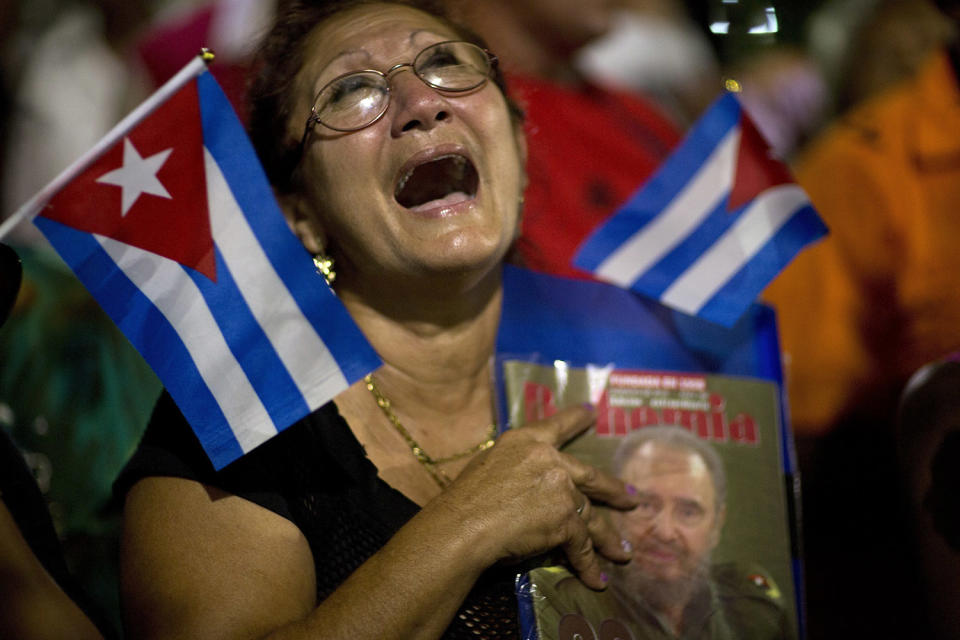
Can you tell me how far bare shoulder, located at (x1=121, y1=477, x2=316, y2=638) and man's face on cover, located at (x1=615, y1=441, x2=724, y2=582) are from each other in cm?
50

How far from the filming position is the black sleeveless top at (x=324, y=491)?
133 cm

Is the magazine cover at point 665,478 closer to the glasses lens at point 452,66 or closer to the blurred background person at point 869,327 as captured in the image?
the glasses lens at point 452,66

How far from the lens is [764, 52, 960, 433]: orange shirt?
258 centimetres

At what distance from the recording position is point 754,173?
1.92 meters

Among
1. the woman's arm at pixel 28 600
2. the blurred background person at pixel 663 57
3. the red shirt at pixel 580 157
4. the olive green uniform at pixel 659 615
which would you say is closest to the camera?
the woman's arm at pixel 28 600

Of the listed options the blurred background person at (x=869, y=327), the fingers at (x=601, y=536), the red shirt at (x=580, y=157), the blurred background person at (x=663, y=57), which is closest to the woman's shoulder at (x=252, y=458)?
the fingers at (x=601, y=536)

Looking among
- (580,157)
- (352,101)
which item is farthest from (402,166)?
(580,157)

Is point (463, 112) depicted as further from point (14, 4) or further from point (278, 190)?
point (14, 4)

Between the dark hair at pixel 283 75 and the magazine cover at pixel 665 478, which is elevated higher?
the dark hair at pixel 283 75

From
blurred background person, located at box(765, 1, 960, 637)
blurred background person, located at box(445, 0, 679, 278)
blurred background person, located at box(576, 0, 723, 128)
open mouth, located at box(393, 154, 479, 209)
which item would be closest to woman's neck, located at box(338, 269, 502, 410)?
open mouth, located at box(393, 154, 479, 209)

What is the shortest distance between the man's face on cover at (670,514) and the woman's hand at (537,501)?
0.04 meters

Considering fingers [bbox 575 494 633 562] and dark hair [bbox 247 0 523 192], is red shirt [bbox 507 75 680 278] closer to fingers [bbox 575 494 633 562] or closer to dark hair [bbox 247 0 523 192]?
dark hair [bbox 247 0 523 192]

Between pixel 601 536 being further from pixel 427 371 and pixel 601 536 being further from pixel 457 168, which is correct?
pixel 457 168

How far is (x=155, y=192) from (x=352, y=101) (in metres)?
0.34
